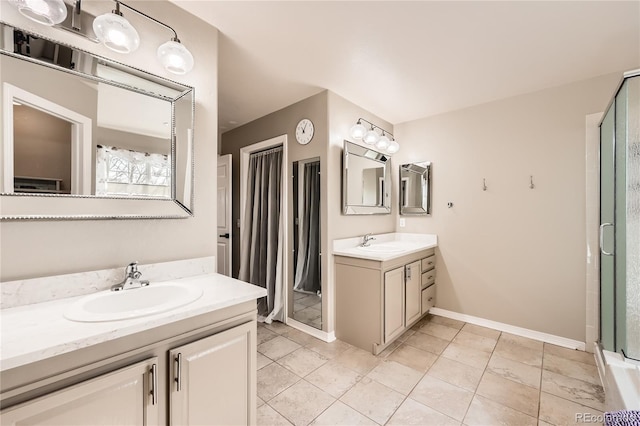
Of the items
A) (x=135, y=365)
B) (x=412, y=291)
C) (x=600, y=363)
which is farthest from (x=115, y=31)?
(x=600, y=363)

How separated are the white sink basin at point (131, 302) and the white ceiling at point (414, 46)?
1.58 meters

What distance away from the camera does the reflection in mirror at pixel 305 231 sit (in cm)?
281

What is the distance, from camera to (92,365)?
2.73ft

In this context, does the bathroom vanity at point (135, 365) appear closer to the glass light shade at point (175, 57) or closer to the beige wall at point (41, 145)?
Result: the beige wall at point (41, 145)

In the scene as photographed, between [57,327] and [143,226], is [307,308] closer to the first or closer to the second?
[143,226]

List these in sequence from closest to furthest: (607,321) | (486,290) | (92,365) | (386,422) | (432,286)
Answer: (92,365) → (386,422) → (607,321) → (486,290) → (432,286)

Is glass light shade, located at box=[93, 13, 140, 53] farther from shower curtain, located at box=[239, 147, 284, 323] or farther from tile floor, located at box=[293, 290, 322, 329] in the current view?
tile floor, located at box=[293, 290, 322, 329]

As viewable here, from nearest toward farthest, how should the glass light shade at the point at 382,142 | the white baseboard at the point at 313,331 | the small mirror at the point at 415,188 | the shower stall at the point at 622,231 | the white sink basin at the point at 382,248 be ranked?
1. the shower stall at the point at 622,231
2. the white baseboard at the point at 313,331
3. the white sink basin at the point at 382,248
4. the glass light shade at the point at 382,142
5. the small mirror at the point at 415,188

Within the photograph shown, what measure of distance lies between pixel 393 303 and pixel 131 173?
7.16 feet

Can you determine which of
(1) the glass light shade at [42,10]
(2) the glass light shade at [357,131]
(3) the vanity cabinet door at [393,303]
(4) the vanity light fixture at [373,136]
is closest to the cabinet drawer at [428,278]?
(3) the vanity cabinet door at [393,303]

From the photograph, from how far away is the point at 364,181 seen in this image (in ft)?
9.64

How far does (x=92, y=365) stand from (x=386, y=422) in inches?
59.6

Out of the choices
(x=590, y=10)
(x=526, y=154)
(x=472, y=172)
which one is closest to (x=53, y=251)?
(x=590, y=10)

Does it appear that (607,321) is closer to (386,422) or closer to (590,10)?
(386,422)
